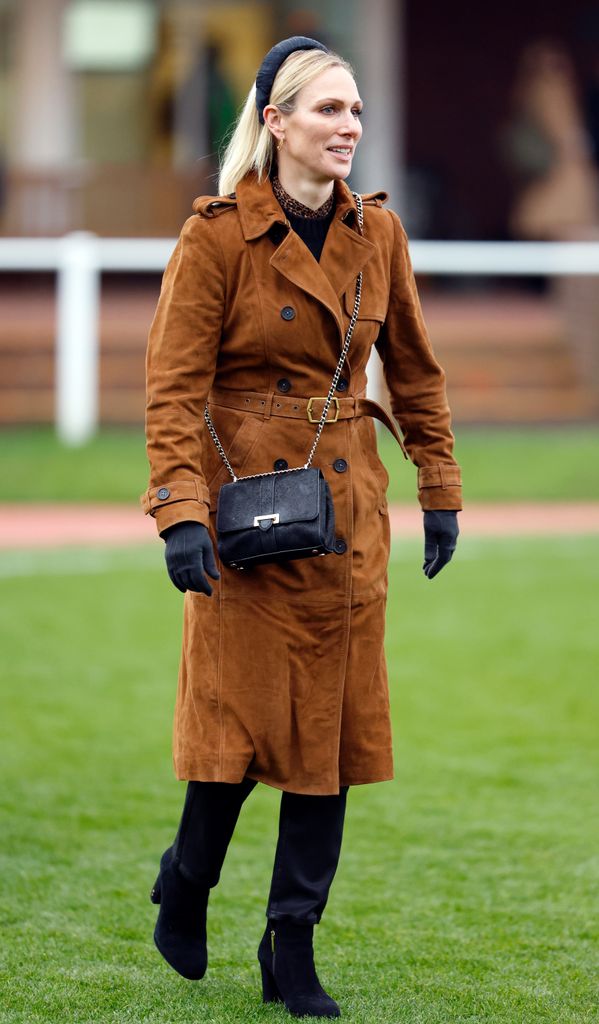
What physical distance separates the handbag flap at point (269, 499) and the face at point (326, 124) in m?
0.66

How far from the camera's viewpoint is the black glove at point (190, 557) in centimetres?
359

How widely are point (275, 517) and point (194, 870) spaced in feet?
2.82

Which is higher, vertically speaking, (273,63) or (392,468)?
(273,63)

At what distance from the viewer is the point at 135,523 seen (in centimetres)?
1120

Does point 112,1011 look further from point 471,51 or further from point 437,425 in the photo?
point 471,51

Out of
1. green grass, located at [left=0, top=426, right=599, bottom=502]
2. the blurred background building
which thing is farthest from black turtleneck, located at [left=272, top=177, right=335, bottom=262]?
the blurred background building

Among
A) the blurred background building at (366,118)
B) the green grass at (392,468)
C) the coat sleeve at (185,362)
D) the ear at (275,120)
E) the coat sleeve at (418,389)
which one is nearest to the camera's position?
the coat sleeve at (185,362)

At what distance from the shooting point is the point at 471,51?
20625 mm

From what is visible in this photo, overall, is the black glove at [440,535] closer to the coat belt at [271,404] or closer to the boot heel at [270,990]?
the coat belt at [271,404]

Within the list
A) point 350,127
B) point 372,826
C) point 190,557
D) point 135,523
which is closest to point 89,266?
point 135,523

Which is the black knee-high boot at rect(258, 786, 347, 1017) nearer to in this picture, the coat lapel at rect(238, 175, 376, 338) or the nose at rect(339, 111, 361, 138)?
the coat lapel at rect(238, 175, 376, 338)

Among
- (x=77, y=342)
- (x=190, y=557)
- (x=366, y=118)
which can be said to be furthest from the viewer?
(x=366, y=118)

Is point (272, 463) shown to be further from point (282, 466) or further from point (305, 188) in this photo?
point (305, 188)

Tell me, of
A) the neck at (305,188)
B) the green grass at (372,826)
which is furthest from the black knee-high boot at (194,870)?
the neck at (305,188)
